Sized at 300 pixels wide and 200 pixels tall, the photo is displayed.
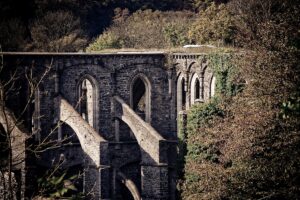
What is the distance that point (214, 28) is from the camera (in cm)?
4028

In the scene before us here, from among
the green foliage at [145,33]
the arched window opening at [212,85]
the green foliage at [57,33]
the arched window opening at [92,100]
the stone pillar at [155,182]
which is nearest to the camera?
the stone pillar at [155,182]

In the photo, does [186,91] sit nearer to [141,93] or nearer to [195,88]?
[195,88]

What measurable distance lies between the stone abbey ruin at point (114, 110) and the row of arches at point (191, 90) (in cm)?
4

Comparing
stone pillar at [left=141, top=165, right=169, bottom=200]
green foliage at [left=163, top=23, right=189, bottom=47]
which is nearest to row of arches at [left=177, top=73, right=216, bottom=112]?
stone pillar at [left=141, top=165, right=169, bottom=200]

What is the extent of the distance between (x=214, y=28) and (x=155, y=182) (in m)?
14.1

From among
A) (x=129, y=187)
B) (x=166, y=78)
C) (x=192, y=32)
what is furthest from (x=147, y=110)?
(x=192, y=32)

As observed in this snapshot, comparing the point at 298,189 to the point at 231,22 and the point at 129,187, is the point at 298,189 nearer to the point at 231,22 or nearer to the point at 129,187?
the point at 129,187

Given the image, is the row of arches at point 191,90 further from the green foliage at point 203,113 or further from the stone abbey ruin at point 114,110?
the green foliage at point 203,113

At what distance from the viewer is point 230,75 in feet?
89.5

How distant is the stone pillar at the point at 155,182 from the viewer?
2873 centimetres

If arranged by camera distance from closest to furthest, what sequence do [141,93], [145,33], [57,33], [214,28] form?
1. [141,93]
2. [214,28]
3. [57,33]
4. [145,33]

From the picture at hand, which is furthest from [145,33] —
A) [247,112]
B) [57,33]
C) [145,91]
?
[247,112]

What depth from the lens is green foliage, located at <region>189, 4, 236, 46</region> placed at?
39.8 m

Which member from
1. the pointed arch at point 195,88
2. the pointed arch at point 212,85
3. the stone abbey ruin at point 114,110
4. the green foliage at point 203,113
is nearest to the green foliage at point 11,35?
the stone abbey ruin at point 114,110
